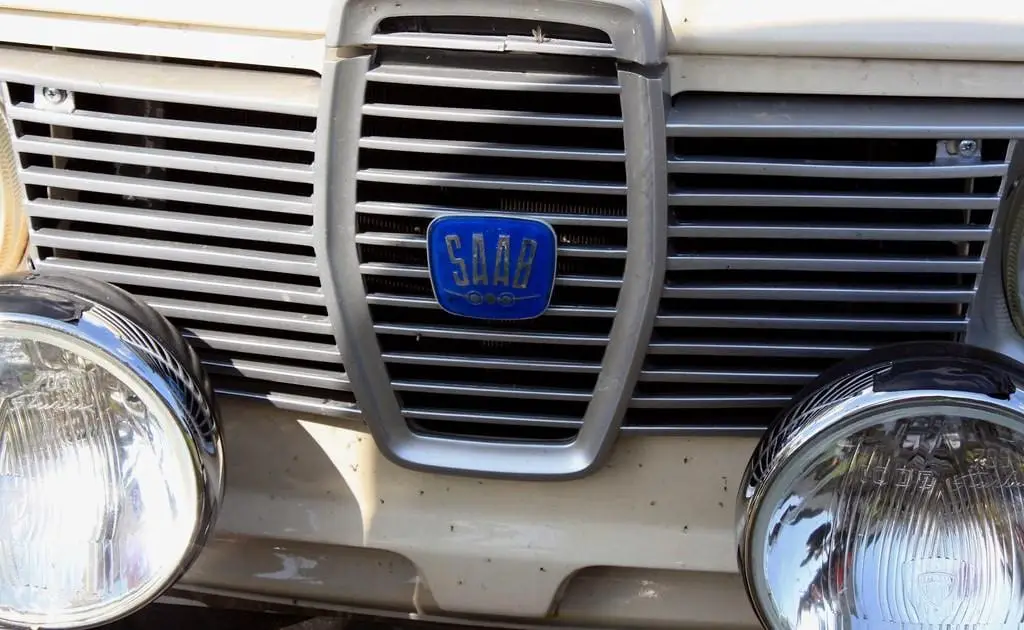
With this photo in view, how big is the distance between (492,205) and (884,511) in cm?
77

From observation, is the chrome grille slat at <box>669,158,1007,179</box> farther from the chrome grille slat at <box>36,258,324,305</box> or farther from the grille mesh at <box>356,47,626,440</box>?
the chrome grille slat at <box>36,258,324,305</box>

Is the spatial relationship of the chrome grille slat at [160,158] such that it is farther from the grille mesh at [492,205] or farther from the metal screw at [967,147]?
the metal screw at [967,147]

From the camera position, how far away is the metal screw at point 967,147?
5.69ft

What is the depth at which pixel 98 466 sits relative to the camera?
6.03ft

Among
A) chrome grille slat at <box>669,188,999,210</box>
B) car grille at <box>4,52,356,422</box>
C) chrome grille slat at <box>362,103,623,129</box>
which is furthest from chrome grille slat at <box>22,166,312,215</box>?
chrome grille slat at <box>669,188,999,210</box>

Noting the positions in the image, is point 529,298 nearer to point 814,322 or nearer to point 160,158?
point 814,322

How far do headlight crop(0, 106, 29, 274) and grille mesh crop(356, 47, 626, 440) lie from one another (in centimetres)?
66

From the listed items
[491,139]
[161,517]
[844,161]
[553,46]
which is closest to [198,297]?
[161,517]

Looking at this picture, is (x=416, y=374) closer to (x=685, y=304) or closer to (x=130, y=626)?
(x=685, y=304)

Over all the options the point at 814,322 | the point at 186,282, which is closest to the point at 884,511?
the point at 814,322

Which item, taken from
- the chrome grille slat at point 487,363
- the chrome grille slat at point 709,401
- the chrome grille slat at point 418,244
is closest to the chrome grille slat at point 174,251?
the chrome grille slat at point 418,244

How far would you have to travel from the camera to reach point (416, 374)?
1982mm

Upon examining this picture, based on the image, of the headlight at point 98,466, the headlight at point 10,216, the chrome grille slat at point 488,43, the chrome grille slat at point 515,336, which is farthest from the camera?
the headlight at point 10,216

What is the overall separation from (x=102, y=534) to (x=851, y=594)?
1203 millimetres
